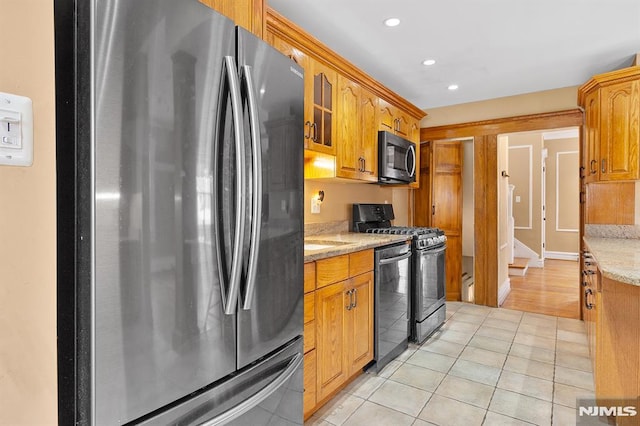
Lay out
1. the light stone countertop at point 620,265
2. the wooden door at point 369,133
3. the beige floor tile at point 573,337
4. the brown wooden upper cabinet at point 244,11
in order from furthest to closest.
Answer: the beige floor tile at point 573,337
the wooden door at point 369,133
the light stone countertop at point 620,265
the brown wooden upper cabinet at point 244,11

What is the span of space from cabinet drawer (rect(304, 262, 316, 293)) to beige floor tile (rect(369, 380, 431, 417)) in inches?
37.2

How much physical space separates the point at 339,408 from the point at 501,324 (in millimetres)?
2364

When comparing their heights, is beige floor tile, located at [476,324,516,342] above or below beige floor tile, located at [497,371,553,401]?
above

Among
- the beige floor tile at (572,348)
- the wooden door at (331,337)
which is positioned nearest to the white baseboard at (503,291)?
the beige floor tile at (572,348)

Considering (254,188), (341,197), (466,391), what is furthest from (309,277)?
(341,197)

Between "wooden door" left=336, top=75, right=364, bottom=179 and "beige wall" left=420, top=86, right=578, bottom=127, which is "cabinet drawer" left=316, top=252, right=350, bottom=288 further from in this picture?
"beige wall" left=420, top=86, right=578, bottom=127

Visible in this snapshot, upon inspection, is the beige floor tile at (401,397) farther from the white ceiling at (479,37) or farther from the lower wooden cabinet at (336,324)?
the white ceiling at (479,37)

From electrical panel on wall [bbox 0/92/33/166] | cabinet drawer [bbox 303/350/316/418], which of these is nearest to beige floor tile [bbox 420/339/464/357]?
cabinet drawer [bbox 303/350/316/418]

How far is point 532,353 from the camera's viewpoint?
2889 mm

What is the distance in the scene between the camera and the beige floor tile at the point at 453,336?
10.4 feet

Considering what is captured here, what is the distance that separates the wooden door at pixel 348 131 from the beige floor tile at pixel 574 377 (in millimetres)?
2132

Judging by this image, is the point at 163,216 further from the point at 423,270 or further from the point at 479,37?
the point at 479,37

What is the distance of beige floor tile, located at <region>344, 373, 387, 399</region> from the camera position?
2256 millimetres

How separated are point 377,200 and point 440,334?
5.27ft
